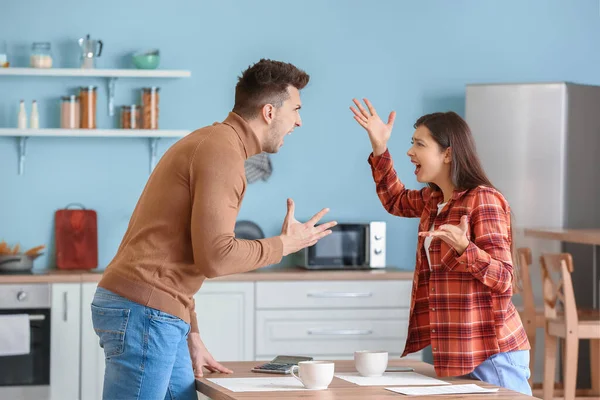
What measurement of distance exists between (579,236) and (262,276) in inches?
60.5

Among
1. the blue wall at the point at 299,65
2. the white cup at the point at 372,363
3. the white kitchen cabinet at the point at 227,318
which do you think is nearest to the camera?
the white cup at the point at 372,363

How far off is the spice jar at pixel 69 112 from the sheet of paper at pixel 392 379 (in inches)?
115

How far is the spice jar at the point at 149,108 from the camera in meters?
4.98

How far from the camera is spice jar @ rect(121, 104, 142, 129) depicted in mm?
4977

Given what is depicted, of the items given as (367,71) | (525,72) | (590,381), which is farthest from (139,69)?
(590,381)

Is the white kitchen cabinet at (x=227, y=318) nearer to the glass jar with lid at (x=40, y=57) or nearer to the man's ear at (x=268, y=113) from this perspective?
the glass jar with lid at (x=40, y=57)

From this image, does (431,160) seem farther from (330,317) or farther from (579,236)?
(330,317)

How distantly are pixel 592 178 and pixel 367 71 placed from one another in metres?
1.39

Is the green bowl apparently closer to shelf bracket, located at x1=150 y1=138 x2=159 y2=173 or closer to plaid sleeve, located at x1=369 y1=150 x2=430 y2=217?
shelf bracket, located at x1=150 y1=138 x2=159 y2=173

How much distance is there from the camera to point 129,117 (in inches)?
196

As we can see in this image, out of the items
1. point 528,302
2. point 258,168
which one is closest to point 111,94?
point 258,168

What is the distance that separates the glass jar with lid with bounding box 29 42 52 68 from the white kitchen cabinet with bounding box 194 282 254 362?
1447 millimetres

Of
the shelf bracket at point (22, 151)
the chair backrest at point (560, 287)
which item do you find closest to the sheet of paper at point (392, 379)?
the chair backrest at point (560, 287)

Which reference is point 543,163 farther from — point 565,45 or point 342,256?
point 342,256
